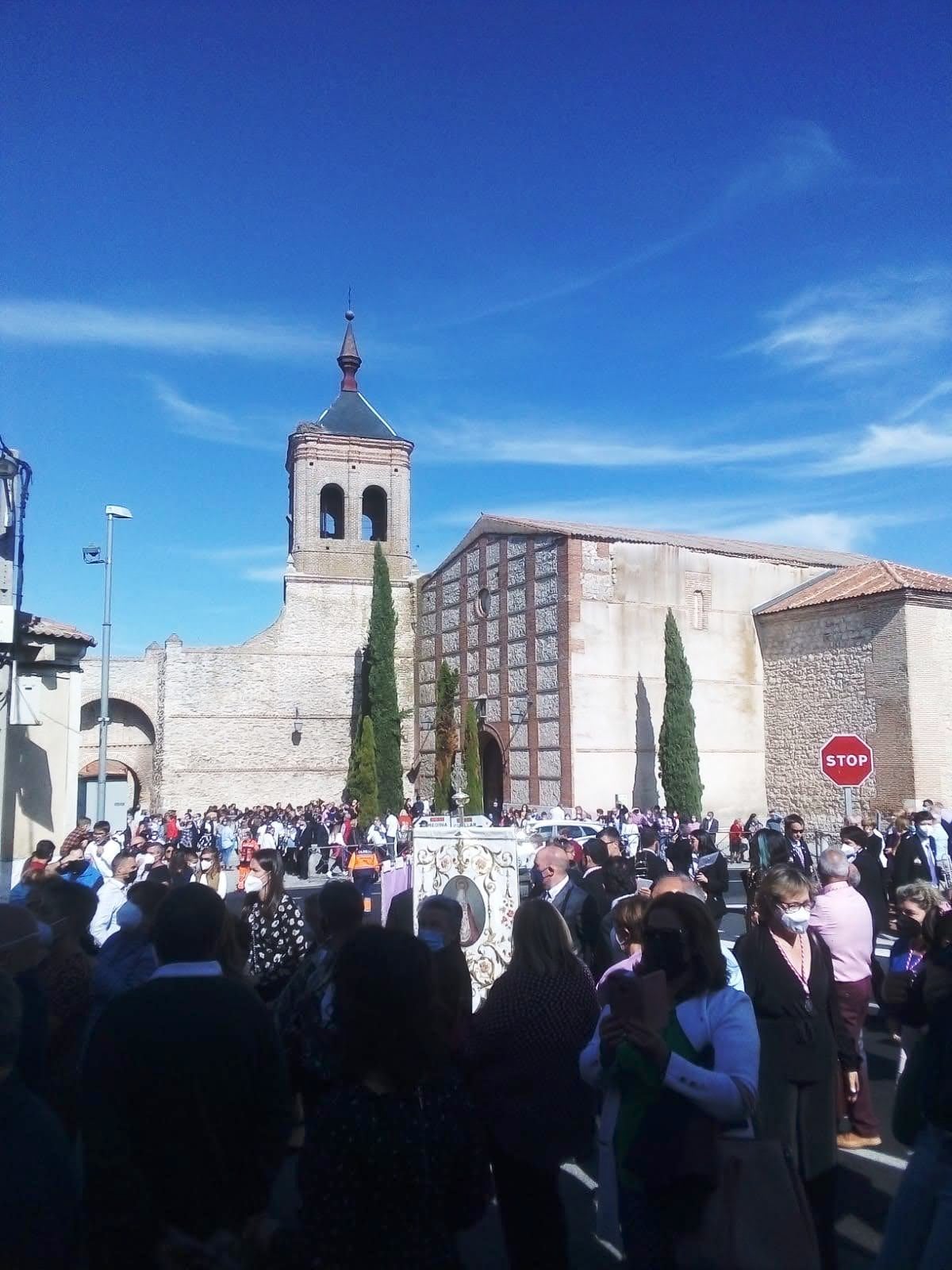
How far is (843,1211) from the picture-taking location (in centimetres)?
500

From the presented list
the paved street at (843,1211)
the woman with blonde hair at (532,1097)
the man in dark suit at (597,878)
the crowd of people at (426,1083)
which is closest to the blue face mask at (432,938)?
the crowd of people at (426,1083)

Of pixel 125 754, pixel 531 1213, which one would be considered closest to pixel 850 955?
pixel 531 1213

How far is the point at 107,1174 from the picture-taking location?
8.00ft

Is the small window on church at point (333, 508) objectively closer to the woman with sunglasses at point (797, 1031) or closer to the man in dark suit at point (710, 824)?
the man in dark suit at point (710, 824)

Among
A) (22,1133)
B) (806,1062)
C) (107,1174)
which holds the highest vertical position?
(22,1133)

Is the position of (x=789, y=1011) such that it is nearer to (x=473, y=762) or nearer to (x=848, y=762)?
(x=848, y=762)

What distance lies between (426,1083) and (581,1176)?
3.63 meters

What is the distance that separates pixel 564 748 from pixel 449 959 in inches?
1055

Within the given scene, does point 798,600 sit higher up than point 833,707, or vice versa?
point 798,600

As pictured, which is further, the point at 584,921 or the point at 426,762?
the point at 426,762

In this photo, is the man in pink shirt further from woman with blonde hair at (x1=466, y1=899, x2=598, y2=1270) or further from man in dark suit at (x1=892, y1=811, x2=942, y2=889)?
man in dark suit at (x1=892, y1=811, x2=942, y2=889)

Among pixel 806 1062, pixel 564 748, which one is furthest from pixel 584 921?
pixel 564 748

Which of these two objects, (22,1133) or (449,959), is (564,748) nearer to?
(449,959)

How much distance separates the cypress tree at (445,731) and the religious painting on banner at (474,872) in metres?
26.4
